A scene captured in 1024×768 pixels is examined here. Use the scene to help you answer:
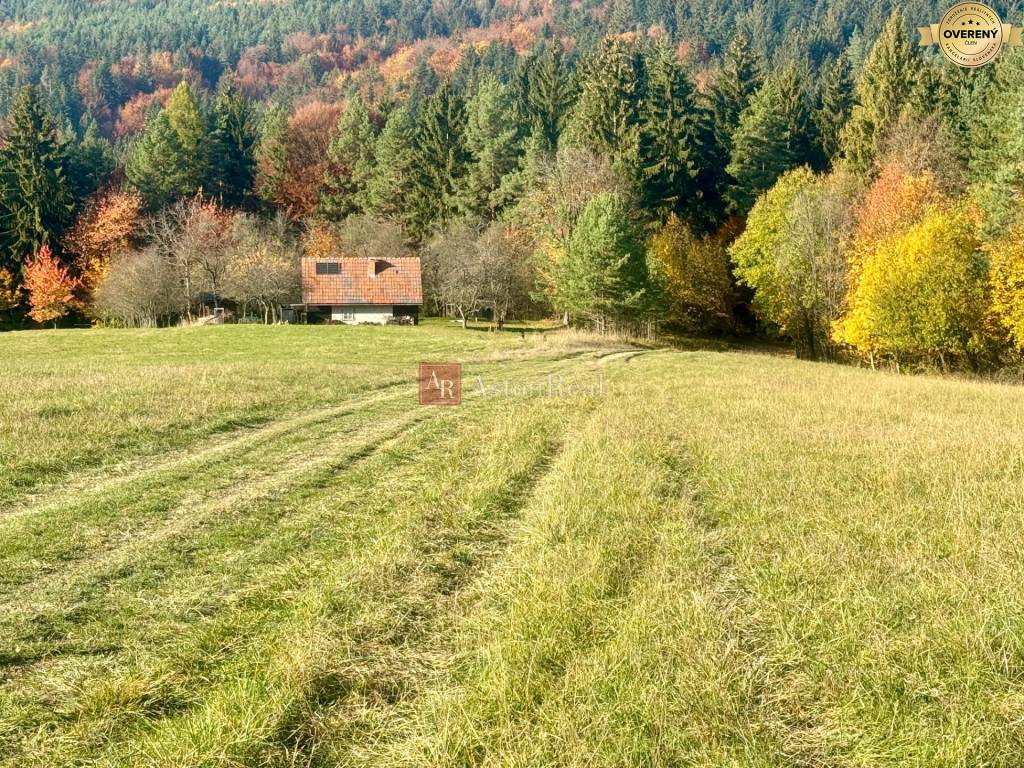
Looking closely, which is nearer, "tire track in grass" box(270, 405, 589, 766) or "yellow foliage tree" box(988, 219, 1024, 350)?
"tire track in grass" box(270, 405, 589, 766)

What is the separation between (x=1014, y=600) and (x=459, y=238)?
57.1 meters

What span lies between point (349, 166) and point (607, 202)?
41.0 metres

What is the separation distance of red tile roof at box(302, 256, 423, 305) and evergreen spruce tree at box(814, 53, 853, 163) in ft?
122

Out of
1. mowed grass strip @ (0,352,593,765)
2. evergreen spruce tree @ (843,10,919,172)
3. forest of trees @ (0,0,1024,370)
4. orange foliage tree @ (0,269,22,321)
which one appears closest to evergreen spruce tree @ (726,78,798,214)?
forest of trees @ (0,0,1024,370)

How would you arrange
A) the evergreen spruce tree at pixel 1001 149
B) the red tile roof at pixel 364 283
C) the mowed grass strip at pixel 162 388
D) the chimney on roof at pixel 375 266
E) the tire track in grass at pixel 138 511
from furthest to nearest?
1. the chimney on roof at pixel 375 266
2. the red tile roof at pixel 364 283
3. the evergreen spruce tree at pixel 1001 149
4. the mowed grass strip at pixel 162 388
5. the tire track in grass at pixel 138 511

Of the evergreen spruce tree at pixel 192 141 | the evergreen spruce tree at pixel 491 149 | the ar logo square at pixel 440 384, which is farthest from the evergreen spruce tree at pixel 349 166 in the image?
the ar logo square at pixel 440 384

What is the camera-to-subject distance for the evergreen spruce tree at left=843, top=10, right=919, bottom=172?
5025cm

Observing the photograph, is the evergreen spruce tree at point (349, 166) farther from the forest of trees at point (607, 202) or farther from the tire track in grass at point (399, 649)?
the tire track in grass at point (399, 649)

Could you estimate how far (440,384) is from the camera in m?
21.5

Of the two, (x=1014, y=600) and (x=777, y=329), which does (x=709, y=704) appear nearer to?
(x=1014, y=600)

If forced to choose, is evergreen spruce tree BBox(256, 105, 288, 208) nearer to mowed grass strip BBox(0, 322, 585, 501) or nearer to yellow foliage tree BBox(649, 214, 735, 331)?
mowed grass strip BBox(0, 322, 585, 501)

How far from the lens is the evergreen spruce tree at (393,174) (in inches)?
2766

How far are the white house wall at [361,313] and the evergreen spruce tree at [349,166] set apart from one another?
19.4m

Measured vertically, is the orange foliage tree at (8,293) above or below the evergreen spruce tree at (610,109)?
below
